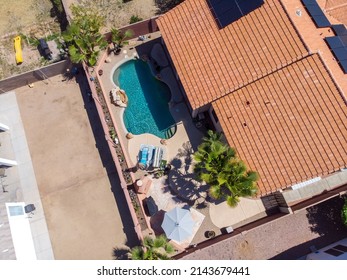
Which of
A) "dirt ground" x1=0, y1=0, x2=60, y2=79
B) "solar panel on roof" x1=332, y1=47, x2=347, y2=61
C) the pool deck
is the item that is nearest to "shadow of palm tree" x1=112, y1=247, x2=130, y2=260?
the pool deck

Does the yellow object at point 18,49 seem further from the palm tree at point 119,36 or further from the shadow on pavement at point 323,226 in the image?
the shadow on pavement at point 323,226

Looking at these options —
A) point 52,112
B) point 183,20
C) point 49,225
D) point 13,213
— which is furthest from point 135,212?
point 183,20

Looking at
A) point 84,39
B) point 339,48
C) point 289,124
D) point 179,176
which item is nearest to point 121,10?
point 84,39

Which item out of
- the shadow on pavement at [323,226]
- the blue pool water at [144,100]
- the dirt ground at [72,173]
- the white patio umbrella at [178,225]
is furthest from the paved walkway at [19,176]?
the shadow on pavement at [323,226]

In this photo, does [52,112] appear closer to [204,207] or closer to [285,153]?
[204,207]

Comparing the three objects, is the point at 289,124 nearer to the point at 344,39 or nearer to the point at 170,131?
the point at 344,39

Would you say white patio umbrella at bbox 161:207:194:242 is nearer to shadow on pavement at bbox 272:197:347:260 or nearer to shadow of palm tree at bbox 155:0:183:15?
shadow on pavement at bbox 272:197:347:260
